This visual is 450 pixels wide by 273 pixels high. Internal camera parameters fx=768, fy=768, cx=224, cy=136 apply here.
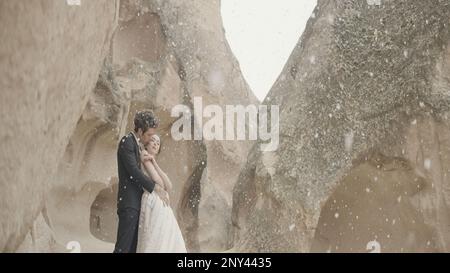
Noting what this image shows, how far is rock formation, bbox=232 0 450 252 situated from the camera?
6211 mm

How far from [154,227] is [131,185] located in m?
0.24

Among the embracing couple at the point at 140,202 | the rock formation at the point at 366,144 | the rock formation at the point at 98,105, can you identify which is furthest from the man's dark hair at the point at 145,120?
the rock formation at the point at 366,144

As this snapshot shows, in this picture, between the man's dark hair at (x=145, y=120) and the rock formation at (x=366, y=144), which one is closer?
the man's dark hair at (x=145, y=120)

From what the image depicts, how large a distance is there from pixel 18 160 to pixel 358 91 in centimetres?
413

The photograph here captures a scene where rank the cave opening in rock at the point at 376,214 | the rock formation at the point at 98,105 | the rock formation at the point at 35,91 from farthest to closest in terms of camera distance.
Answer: the cave opening in rock at the point at 376,214, the rock formation at the point at 98,105, the rock formation at the point at 35,91

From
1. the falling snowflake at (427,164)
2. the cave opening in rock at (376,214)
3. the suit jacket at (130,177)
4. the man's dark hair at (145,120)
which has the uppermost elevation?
the man's dark hair at (145,120)

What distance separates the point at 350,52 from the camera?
22.6 feet

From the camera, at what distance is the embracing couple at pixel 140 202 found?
12.7 ft

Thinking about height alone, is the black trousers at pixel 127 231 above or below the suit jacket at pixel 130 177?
below

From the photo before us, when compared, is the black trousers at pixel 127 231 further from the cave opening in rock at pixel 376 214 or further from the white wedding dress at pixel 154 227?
the cave opening in rock at pixel 376 214

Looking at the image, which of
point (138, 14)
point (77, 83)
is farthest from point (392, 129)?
point (138, 14)

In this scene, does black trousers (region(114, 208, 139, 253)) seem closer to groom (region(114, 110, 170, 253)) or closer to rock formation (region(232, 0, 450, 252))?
groom (region(114, 110, 170, 253))

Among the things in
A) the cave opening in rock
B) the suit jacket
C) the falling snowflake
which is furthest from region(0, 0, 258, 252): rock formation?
the falling snowflake

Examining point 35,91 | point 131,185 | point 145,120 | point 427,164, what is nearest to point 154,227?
point 131,185
